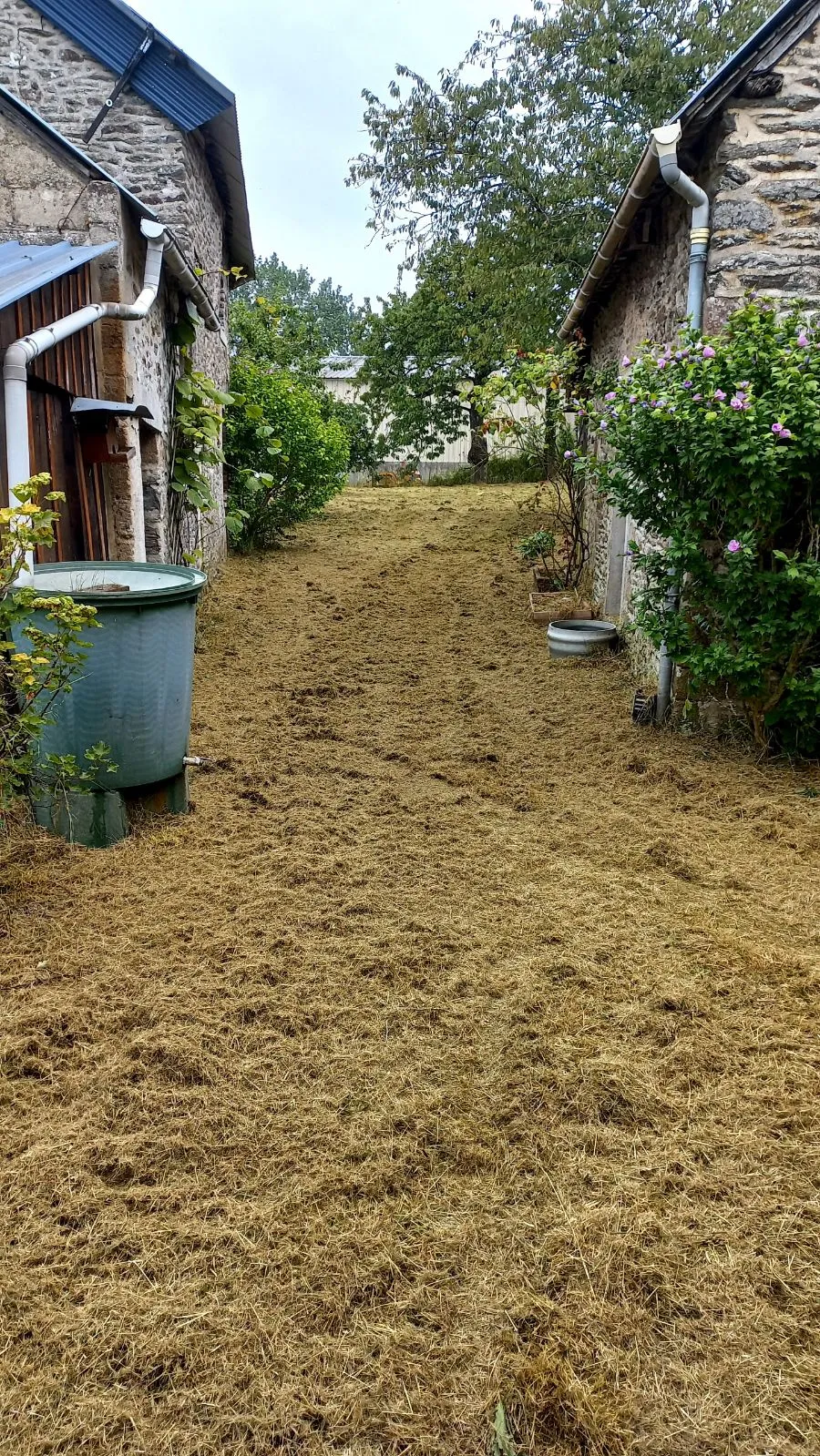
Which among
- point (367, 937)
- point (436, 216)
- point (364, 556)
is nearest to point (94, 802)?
point (367, 937)

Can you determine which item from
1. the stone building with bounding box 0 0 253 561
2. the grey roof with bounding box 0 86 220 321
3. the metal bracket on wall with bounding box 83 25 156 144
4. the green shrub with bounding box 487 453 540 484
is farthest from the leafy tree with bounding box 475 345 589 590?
the green shrub with bounding box 487 453 540 484

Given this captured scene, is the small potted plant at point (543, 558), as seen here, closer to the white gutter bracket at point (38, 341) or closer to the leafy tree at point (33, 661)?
the white gutter bracket at point (38, 341)

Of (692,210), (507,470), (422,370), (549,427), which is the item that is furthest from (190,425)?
(422,370)

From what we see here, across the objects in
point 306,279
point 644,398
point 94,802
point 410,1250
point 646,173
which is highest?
point 306,279

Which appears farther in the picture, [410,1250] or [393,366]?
[393,366]

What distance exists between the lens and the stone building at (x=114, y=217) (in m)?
5.30

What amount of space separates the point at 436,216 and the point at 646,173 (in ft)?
33.8

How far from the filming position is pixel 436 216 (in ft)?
47.0

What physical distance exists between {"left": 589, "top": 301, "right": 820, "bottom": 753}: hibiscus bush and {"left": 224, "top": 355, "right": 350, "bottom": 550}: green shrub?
723 centimetres

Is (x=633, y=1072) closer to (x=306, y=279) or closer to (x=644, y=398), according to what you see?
(x=644, y=398)

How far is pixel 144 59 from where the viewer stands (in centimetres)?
755

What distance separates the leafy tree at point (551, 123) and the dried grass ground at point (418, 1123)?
10278mm

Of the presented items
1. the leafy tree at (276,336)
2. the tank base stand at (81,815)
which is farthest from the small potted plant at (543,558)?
the tank base stand at (81,815)

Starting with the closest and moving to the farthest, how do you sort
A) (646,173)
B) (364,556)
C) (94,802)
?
(94,802), (646,173), (364,556)
